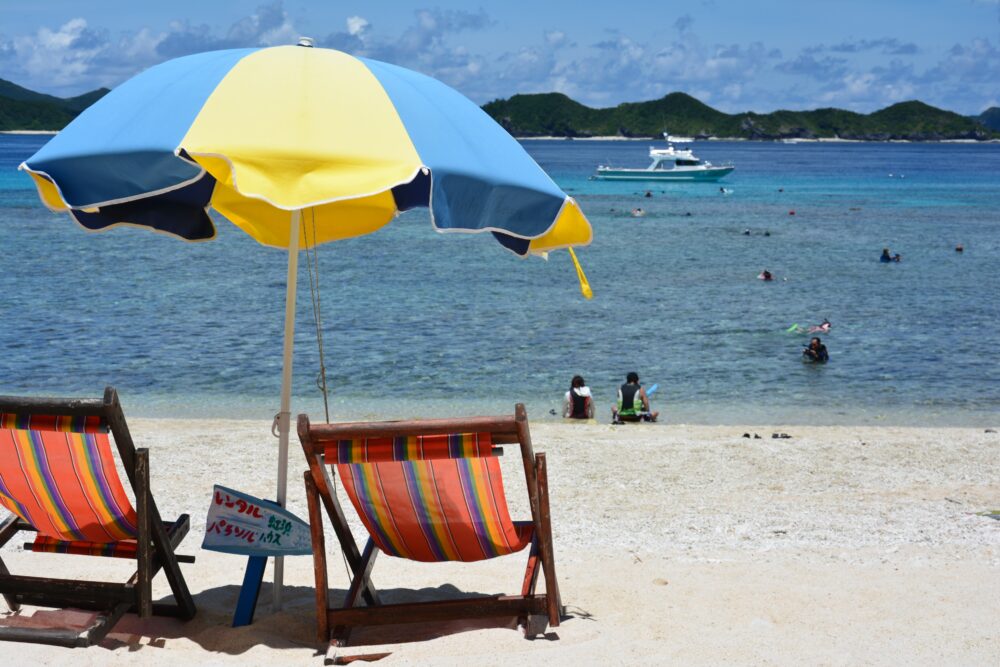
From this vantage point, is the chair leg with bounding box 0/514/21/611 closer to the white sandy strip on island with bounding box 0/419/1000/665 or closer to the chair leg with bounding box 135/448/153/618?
the white sandy strip on island with bounding box 0/419/1000/665

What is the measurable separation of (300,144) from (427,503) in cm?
151

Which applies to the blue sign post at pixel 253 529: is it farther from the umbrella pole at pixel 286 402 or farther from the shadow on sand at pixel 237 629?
the shadow on sand at pixel 237 629

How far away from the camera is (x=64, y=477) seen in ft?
14.6

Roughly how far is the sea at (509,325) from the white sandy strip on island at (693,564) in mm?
3716

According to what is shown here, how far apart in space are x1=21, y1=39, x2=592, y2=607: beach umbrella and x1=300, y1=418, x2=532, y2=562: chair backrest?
726mm

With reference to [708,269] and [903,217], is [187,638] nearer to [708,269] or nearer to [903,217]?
[708,269]

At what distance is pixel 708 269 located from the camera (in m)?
33.4

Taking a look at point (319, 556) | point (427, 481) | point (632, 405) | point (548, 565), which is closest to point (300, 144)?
point (427, 481)

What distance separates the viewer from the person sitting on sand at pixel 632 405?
13.3 m

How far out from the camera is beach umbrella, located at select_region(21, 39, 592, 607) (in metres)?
4.04

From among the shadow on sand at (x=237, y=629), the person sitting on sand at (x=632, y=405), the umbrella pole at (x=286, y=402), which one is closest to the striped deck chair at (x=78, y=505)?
the shadow on sand at (x=237, y=629)

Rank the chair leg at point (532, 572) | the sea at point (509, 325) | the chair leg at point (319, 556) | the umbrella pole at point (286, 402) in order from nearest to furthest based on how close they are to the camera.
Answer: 1. the chair leg at point (319, 556)
2. the chair leg at point (532, 572)
3. the umbrella pole at point (286, 402)
4. the sea at point (509, 325)

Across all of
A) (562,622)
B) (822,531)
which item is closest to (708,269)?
(822,531)

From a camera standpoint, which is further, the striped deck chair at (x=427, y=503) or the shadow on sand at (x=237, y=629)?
the shadow on sand at (x=237, y=629)
